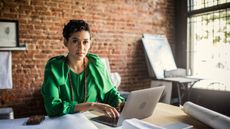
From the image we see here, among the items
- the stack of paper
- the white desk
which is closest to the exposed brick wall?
the white desk

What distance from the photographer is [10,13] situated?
138 inches

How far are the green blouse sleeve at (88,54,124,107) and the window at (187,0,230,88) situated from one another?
313 centimetres

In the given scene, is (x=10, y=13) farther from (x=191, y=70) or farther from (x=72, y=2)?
(x=191, y=70)

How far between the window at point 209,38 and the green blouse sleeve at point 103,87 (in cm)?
313

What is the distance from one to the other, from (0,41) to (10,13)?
0.42 meters

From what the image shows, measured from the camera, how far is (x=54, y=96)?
1620mm

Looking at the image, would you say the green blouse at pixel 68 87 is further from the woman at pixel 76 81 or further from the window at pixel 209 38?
the window at pixel 209 38

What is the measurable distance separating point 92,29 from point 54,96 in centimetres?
272

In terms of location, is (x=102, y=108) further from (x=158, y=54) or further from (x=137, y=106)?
(x=158, y=54)

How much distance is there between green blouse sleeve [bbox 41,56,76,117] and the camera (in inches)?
60.7

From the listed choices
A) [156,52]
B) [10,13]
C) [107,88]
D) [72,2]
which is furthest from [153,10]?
[107,88]

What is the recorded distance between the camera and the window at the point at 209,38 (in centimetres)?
446

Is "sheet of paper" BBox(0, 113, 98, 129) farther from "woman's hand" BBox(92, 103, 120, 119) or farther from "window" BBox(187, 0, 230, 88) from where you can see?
"window" BBox(187, 0, 230, 88)

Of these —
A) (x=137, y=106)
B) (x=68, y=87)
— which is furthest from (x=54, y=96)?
(x=137, y=106)
